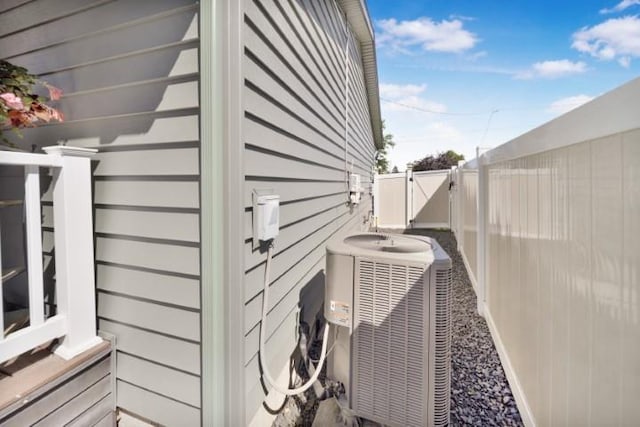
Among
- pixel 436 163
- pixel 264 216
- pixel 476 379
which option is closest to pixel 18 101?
pixel 264 216

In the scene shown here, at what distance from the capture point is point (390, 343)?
1.79 m

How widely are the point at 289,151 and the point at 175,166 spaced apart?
893mm

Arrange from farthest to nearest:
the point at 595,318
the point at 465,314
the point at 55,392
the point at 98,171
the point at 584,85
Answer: the point at 584,85, the point at 465,314, the point at 98,171, the point at 55,392, the point at 595,318

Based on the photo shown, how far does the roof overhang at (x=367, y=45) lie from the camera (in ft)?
14.8

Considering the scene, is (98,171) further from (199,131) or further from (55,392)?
(55,392)

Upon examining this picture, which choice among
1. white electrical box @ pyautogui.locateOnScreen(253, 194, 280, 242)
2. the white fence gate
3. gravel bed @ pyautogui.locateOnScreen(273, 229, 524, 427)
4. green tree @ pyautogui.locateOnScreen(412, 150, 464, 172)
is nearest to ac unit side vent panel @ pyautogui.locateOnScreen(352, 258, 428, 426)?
gravel bed @ pyautogui.locateOnScreen(273, 229, 524, 427)

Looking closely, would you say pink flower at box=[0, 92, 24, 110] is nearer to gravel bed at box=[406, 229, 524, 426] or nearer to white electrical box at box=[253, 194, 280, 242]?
white electrical box at box=[253, 194, 280, 242]

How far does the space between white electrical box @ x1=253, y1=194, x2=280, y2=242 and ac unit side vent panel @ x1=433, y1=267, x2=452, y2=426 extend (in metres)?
0.95

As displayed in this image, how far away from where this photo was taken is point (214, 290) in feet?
4.69

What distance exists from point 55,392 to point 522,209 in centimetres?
281

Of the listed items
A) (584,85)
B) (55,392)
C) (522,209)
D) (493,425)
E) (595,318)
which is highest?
(584,85)

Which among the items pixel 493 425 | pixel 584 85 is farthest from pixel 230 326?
pixel 584 85

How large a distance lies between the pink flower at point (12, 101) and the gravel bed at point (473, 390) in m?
2.27

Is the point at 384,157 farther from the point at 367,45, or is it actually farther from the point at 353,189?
the point at 353,189
